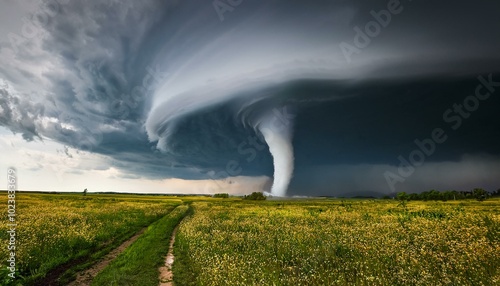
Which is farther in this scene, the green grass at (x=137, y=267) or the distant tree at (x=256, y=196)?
the distant tree at (x=256, y=196)

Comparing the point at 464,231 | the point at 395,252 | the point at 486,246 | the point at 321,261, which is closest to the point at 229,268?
the point at 321,261

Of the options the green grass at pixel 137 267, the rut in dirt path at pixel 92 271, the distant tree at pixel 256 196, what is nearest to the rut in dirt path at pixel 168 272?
the green grass at pixel 137 267

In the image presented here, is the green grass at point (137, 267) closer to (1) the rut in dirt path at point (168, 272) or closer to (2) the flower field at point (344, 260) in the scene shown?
(1) the rut in dirt path at point (168, 272)

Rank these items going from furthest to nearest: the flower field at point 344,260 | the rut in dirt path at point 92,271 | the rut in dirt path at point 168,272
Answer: the rut in dirt path at point 92,271
the rut in dirt path at point 168,272
the flower field at point 344,260

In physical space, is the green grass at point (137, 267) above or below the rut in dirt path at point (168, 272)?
above

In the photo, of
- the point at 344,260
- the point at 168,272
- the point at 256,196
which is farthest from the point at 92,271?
the point at 256,196

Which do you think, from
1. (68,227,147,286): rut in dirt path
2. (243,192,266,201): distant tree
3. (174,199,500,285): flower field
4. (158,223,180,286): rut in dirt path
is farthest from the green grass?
(243,192,266,201): distant tree

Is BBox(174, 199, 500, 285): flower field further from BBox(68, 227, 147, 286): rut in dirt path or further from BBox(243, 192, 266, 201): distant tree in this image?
BBox(243, 192, 266, 201): distant tree

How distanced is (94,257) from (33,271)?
13.2 ft

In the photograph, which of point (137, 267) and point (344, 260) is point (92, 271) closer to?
point (137, 267)

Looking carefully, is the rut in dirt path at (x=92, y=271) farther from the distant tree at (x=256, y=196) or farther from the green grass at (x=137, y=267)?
the distant tree at (x=256, y=196)

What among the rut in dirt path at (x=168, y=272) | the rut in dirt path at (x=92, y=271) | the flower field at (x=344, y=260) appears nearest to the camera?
the flower field at (x=344, y=260)

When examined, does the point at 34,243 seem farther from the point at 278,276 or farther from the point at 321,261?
the point at 321,261

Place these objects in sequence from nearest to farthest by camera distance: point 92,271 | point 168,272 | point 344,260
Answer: point 344,260
point 168,272
point 92,271
